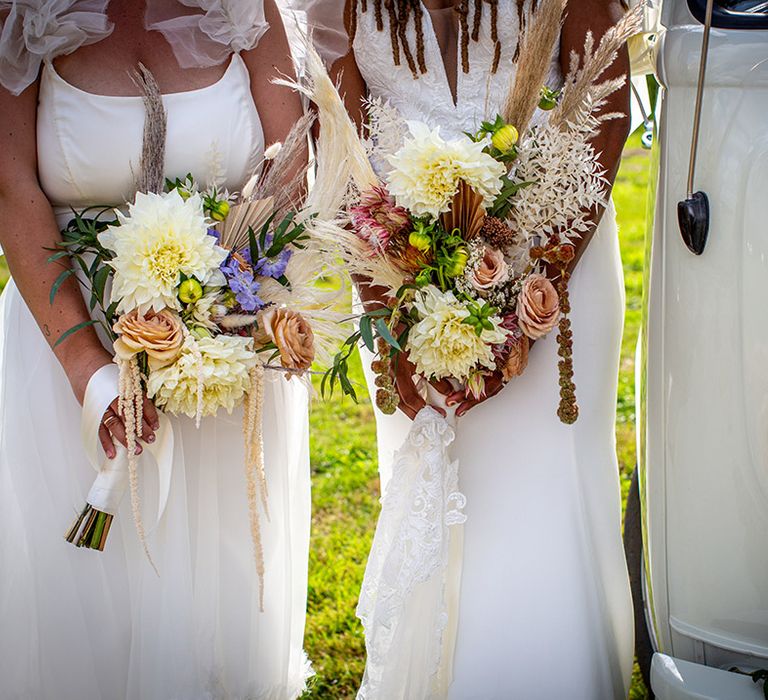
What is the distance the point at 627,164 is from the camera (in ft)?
34.5

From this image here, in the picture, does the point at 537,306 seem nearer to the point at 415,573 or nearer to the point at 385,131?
the point at 385,131

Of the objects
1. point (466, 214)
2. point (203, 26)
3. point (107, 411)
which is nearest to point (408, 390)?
point (466, 214)

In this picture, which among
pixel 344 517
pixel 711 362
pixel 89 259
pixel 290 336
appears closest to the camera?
pixel 711 362

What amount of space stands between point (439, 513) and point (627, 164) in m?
8.44

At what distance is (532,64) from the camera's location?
7.86 feet

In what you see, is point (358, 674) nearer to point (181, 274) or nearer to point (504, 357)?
point (504, 357)

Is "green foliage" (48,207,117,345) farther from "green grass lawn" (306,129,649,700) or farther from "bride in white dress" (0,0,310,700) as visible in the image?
"green grass lawn" (306,129,649,700)

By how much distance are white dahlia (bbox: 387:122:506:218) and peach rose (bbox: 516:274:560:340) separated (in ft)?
0.79

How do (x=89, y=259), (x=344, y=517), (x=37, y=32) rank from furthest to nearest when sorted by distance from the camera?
(x=344, y=517) → (x=89, y=259) → (x=37, y=32)

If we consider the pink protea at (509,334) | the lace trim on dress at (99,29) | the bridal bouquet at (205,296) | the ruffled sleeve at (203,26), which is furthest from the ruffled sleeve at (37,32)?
the pink protea at (509,334)

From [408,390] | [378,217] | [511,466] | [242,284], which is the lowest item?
[511,466]

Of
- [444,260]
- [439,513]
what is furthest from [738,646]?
[444,260]

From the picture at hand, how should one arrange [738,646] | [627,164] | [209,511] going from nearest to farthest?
[738,646]
[209,511]
[627,164]

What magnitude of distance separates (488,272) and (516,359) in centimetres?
26
